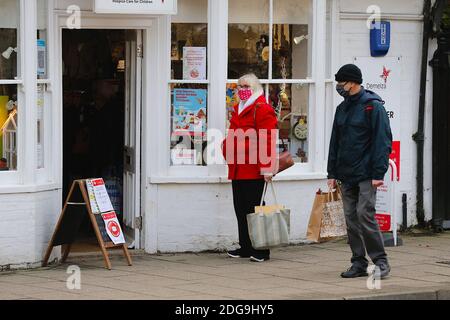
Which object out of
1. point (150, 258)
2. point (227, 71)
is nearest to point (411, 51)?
point (227, 71)

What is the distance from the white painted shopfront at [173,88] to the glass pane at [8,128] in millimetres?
23

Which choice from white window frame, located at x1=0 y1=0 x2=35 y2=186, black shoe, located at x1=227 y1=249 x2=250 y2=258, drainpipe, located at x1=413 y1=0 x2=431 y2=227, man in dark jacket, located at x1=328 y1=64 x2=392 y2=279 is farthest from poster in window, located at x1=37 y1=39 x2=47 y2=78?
drainpipe, located at x1=413 y1=0 x2=431 y2=227

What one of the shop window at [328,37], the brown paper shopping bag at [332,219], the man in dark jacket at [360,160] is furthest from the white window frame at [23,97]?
the shop window at [328,37]

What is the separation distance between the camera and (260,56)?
41.7 feet

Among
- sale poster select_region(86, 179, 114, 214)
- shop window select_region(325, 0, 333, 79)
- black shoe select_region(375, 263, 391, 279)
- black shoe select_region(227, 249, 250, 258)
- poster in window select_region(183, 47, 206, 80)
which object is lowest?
black shoe select_region(227, 249, 250, 258)

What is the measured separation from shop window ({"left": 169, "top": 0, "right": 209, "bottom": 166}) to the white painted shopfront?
1 centimetres

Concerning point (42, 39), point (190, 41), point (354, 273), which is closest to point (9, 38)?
point (42, 39)

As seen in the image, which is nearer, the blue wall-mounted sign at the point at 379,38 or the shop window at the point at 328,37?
the shop window at the point at 328,37

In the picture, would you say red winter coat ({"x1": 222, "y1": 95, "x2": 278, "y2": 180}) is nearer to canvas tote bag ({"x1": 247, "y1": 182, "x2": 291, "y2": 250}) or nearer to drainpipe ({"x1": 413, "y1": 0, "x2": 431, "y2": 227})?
canvas tote bag ({"x1": 247, "y1": 182, "x2": 291, "y2": 250})

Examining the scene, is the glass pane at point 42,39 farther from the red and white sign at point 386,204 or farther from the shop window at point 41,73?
the red and white sign at point 386,204

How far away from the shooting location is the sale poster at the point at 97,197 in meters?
11.4

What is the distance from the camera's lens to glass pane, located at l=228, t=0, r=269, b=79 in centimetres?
1260

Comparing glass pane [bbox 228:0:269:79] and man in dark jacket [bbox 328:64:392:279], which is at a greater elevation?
glass pane [bbox 228:0:269:79]

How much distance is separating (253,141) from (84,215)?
1.98 m
